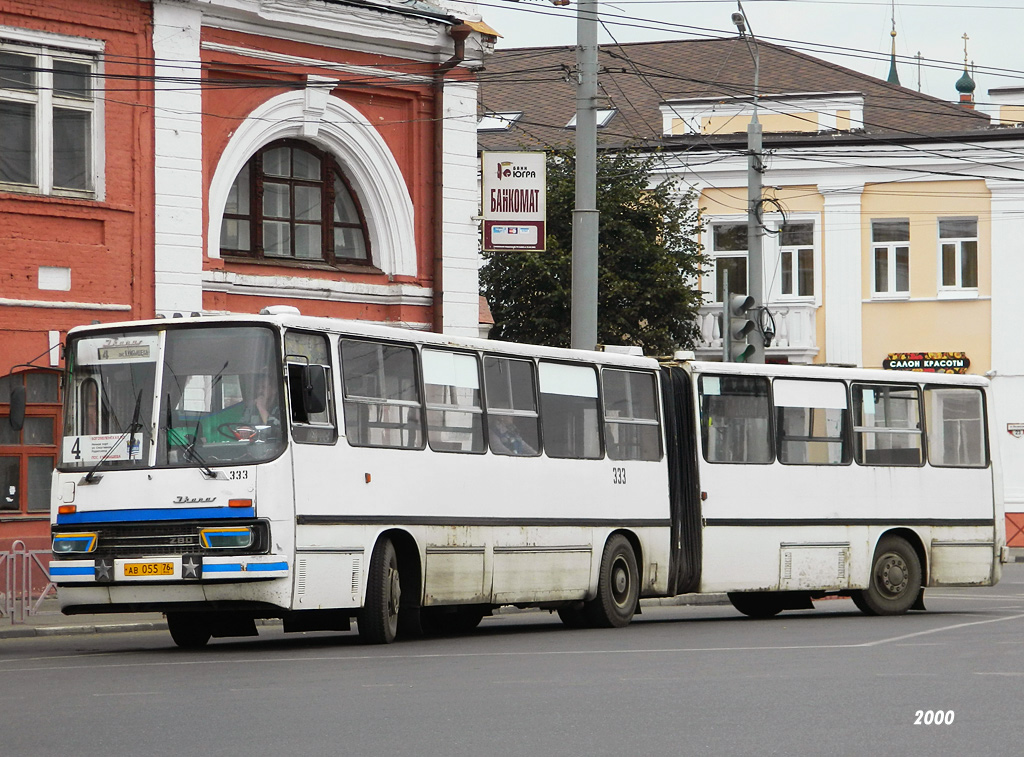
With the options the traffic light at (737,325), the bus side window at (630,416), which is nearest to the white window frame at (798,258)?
the traffic light at (737,325)

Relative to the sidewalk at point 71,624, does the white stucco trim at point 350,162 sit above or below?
above

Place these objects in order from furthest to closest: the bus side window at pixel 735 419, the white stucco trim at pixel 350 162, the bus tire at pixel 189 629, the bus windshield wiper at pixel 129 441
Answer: the white stucco trim at pixel 350 162 < the bus side window at pixel 735 419 < the bus tire at pixel 189 629 < the bus windshield wiper at pixel 129 441

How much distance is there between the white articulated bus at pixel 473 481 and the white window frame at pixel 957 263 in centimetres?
2231

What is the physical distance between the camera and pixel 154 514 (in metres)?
14.7

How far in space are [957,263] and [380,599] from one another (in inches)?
1227

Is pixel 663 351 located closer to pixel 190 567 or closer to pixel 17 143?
pixel 17 143

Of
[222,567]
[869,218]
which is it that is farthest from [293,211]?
[869,218]

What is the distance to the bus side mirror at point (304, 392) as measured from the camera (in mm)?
14852

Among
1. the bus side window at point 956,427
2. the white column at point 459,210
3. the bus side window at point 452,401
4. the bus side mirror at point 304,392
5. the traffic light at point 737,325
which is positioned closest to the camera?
the bus side mirror at point 304,392

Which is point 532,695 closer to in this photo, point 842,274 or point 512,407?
point 512,407

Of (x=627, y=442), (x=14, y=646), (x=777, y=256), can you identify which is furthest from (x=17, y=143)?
(x=777, y=256)

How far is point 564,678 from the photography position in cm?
1235

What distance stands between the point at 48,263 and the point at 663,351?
1950 cm

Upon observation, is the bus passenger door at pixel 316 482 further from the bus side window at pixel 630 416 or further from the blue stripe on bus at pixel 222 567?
the bus side window at pixel 630 416
